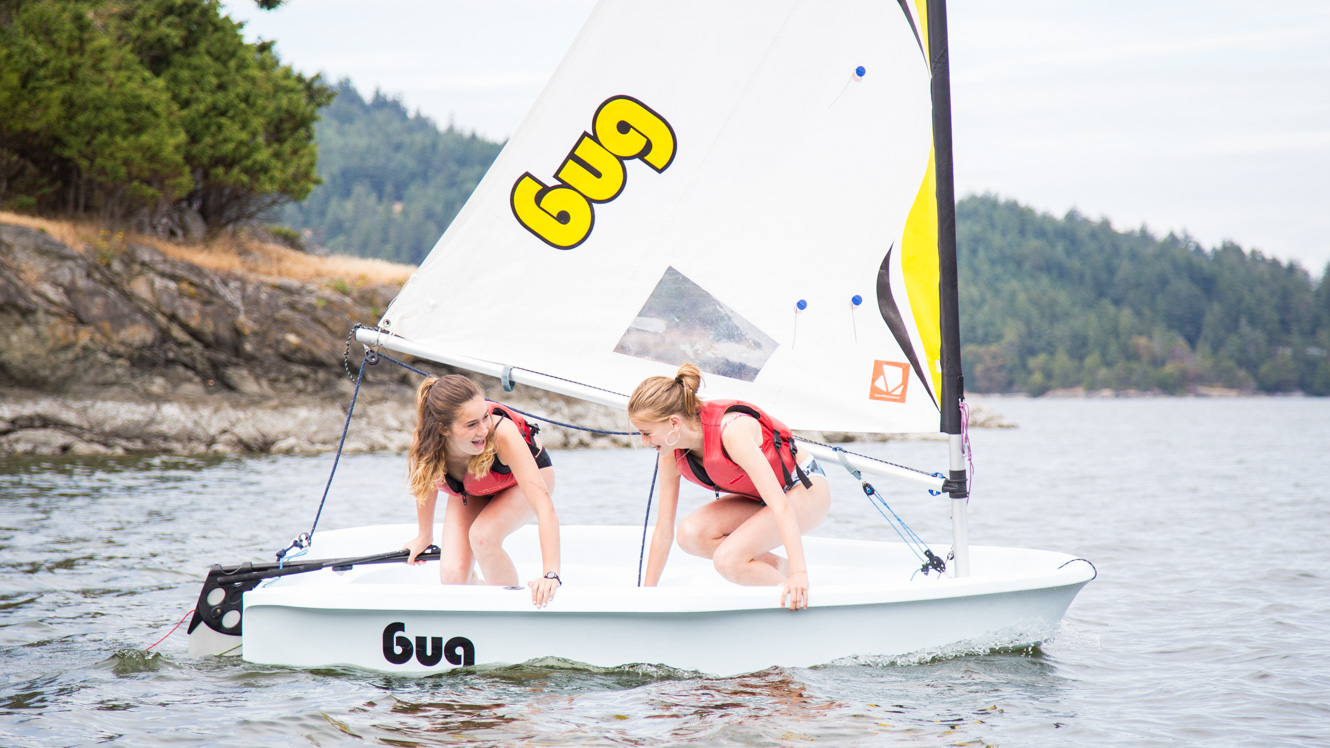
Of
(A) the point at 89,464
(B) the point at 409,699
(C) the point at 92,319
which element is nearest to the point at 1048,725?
(B) the point at 409,699

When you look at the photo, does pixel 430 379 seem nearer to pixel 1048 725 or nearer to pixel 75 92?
pixel 1048 725

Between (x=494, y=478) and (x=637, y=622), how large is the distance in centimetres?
91

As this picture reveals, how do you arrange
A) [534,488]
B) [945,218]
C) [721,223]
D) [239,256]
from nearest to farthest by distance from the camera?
1. [534,488]
2. [945,218]
3. [721,223]
4. [239,256]

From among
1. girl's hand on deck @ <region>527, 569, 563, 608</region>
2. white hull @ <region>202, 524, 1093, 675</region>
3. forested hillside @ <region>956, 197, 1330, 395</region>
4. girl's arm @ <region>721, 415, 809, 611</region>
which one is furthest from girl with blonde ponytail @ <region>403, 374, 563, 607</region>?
forested hillside @ <region>956, 197, 1330, 395</region>

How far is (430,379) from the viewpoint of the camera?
397cm

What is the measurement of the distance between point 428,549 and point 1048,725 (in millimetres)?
2681

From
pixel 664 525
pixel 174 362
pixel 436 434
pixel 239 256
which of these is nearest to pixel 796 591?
pixel 664 525

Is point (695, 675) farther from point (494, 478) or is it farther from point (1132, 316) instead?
point (1132, 316)

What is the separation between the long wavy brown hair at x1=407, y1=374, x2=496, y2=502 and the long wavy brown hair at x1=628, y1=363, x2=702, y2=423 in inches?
23.9

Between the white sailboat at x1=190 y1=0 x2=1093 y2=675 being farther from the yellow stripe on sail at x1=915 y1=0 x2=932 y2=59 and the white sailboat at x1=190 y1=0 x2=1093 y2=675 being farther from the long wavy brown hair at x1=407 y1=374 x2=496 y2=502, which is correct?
the long wavy brown hair at x1=407 y1=374 x2=496 y2=502

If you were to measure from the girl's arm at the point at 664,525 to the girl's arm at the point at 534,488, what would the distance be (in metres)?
0.43

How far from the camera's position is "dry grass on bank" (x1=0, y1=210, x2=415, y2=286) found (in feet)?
54.4

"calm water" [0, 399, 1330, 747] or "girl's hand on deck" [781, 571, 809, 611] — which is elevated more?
"girl's hand on deck" [781, 571, 809, 611]

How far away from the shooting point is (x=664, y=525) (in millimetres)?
3904
